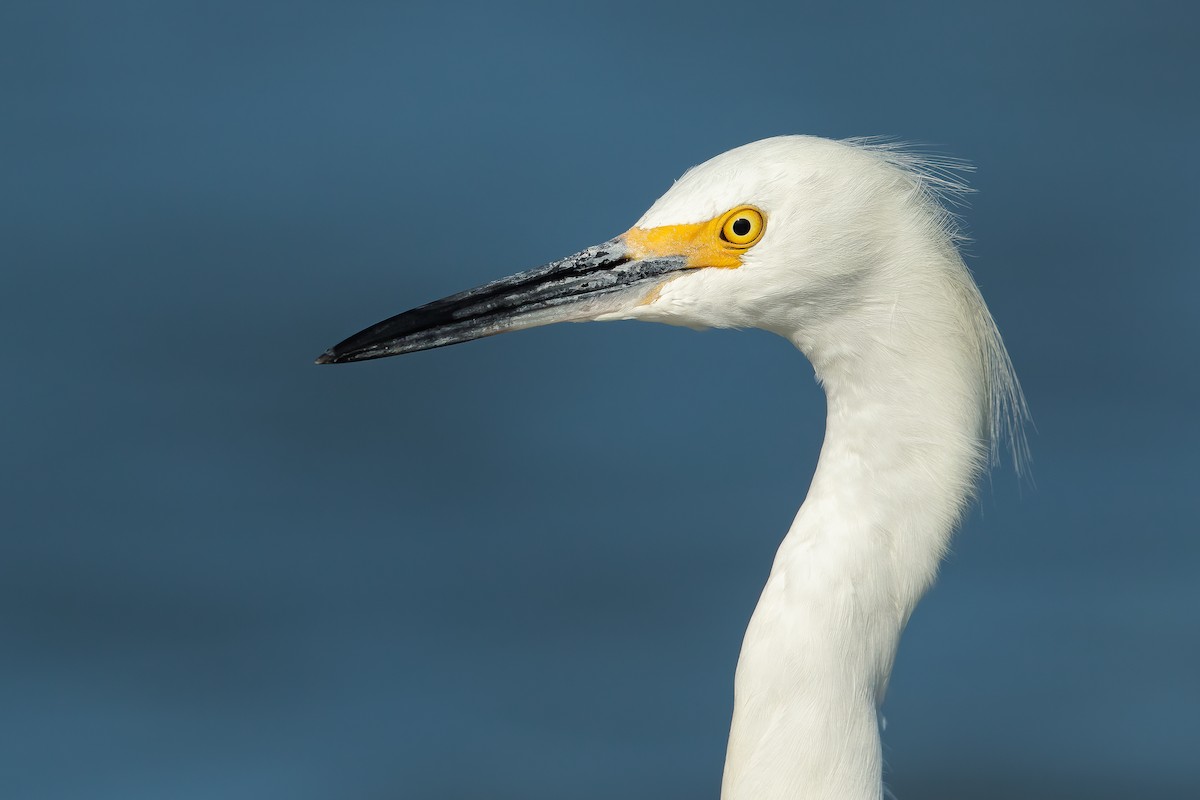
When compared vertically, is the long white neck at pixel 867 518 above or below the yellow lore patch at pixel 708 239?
below

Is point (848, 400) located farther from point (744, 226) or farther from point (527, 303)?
point (527, 303)

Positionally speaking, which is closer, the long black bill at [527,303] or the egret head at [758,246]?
the egret head at [758,246]

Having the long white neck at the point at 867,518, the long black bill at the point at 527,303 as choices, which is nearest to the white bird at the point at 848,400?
the long white neck at the point at 867,518

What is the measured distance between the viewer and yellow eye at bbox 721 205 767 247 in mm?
2531

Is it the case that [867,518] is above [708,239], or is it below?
below

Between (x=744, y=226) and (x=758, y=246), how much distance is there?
0.05 m

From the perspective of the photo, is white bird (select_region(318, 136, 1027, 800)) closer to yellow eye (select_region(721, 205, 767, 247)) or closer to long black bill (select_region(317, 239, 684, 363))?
yellow eye (select_region(721, 205, 767, 247))

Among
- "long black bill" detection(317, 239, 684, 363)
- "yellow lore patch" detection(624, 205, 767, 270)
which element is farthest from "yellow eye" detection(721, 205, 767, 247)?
"long black bill" detection(317, 239, 684, 363)

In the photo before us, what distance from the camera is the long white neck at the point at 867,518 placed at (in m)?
2.49

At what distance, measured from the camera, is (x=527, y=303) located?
9.14 ft

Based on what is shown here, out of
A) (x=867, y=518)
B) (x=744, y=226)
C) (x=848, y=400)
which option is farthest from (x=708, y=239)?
(x=867, y=518)

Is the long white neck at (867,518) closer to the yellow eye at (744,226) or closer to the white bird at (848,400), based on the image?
the white bird at (848,400)

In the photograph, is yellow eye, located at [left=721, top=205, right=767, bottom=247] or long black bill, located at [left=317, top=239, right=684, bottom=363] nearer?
yellow eye, located at [left=721, top=205, right=767, bottom=247]

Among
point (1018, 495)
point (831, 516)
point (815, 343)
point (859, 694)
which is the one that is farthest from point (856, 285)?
point (1018, 495)
